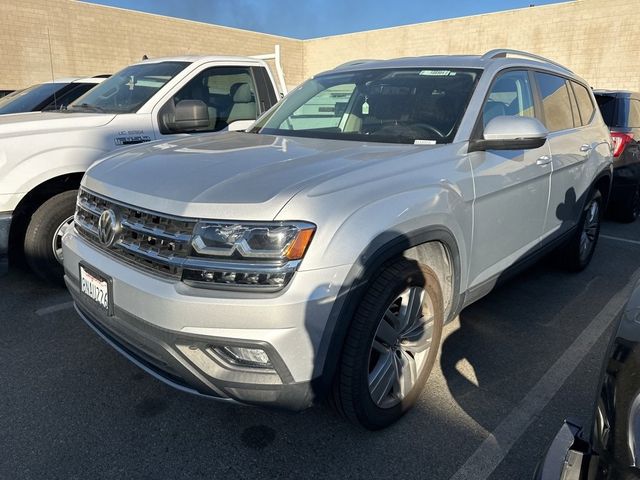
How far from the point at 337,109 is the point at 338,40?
36075 mm

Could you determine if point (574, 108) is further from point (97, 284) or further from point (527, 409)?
point (97, 284)

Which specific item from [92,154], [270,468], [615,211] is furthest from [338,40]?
[270,468]

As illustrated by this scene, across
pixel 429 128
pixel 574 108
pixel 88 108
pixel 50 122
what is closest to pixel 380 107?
pixel 429 128

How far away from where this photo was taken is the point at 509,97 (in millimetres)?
3406

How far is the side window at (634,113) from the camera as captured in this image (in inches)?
264

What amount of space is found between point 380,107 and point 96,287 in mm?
2056

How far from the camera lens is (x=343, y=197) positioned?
2078 millimetres

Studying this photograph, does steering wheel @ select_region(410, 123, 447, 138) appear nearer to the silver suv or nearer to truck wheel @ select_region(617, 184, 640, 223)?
the silver suv

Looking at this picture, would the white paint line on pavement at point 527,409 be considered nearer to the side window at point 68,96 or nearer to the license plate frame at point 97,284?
the license plate frame at point 97,284

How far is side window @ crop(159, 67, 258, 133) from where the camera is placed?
15.4 ft

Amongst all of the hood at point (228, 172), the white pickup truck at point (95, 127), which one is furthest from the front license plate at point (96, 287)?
the white pickup truck at point (95, 127)

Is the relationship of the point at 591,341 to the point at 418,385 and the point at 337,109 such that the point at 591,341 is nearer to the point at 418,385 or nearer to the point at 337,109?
the point at 418,385

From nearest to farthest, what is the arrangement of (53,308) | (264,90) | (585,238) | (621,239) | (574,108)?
(53,308) < (574,108) < (585,238) < (264,90) < (621,239)

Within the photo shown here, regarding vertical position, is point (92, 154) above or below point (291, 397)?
above
